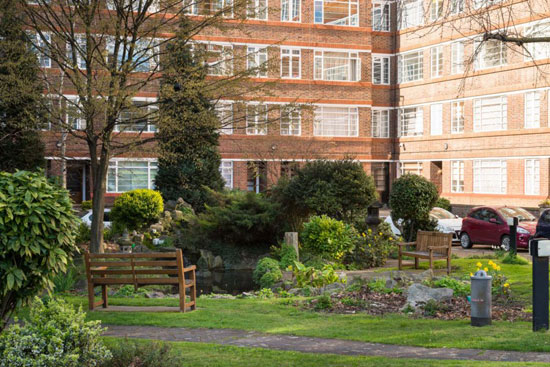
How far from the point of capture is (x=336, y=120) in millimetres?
45875

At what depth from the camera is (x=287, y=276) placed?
1789cm

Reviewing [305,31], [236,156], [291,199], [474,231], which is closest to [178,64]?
[291,199]

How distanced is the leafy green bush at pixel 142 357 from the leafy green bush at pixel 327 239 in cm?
1243

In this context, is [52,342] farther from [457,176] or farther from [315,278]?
[457,176]

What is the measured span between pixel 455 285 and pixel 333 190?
9152mm

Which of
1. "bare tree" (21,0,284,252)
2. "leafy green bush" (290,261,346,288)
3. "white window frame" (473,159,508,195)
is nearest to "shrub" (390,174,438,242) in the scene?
"bare tree" (21,0,284,252)

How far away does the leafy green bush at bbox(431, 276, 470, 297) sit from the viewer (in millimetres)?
12773

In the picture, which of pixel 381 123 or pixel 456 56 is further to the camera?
pixel 381 123

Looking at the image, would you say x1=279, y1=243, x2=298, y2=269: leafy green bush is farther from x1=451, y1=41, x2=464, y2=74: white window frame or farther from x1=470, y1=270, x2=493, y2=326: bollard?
x1=451, y1=41, x2=464, y2=74: white window frame

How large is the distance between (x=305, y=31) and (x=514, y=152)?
14307 millimetres

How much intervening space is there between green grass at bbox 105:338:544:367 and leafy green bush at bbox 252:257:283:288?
8.10m

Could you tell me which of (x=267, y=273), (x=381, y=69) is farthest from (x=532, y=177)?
(x=267, y=273)

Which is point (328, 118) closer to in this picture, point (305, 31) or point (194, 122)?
point (305, 31)

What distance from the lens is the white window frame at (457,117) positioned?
43.7 m
